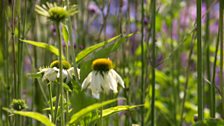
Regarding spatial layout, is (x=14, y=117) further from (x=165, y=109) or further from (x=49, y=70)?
(x=165, y=109)

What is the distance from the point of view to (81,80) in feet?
2.67

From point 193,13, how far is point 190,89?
0.28 meters

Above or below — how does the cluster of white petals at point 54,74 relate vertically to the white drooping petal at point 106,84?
above

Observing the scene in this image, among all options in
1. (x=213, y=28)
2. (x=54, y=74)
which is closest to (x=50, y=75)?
(x=54, y=74)

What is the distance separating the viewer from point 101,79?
72 centimetres

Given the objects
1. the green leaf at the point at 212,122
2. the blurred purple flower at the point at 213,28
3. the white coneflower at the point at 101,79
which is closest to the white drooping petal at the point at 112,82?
the white coneflower at the point at 101,79

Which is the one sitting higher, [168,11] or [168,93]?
[168,11]

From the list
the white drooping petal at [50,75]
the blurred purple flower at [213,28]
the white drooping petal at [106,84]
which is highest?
the blurred purple flower at [213,28]

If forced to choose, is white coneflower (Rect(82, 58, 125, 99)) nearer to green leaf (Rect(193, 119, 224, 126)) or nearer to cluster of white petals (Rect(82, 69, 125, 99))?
cluster of white petals (Rect(82, 69, 125, 99))

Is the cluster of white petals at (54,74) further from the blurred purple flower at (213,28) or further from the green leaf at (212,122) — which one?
the blurred purple flower at (213,28)

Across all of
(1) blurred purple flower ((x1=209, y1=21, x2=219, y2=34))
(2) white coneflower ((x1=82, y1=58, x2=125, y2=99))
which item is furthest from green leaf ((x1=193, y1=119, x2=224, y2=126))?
(1) blurred purple flower ((x1=209, y1=21, x2=219, y2=34))

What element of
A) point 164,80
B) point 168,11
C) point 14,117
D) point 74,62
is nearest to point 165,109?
point 164,80

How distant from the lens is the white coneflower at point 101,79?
704mm

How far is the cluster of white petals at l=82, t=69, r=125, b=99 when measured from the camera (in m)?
0.70
